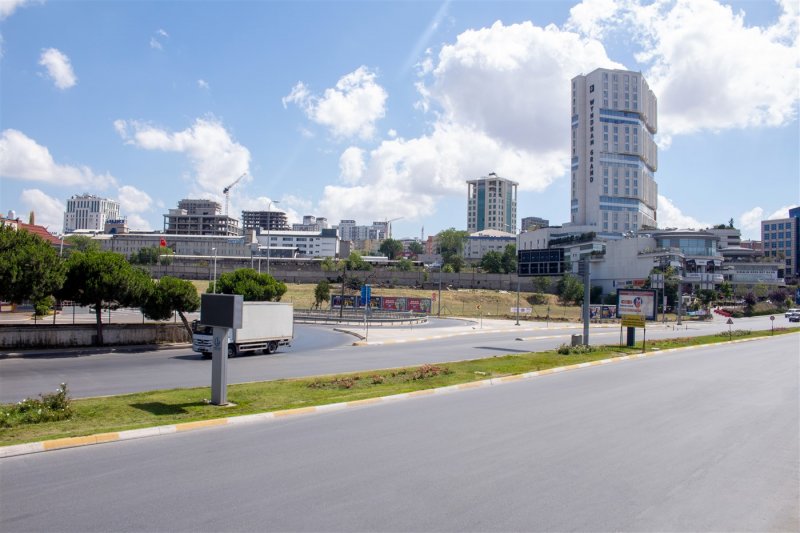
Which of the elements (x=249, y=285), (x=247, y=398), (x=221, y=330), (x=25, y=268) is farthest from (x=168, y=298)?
(x=221, y=330)

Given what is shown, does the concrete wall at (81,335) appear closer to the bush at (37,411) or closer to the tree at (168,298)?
the tree at (168,298)

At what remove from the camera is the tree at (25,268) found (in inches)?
960

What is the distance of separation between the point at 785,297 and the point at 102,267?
116301mm

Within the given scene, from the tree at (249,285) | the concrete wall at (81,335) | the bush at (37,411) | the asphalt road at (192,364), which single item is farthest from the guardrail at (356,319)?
the bush at (37,411)

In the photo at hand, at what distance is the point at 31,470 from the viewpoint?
821 cm

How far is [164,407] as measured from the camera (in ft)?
43.2

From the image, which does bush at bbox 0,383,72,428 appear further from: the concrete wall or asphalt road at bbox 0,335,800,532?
the concrete wall

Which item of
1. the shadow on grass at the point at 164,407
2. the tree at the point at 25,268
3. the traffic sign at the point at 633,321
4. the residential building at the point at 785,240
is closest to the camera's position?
the shadow on grass at the point at 164,407

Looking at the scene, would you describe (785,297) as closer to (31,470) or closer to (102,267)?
(102,267)

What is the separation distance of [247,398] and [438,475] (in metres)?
7.72

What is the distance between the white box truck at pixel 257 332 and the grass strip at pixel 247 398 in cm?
998

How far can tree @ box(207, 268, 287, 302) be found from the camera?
36.6 metres

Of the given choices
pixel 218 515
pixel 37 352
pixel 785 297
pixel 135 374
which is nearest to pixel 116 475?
pixel 218 515

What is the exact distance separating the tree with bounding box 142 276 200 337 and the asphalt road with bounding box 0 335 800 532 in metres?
20.4
